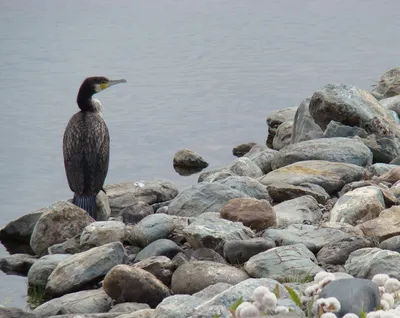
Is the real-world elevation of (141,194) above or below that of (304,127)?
below

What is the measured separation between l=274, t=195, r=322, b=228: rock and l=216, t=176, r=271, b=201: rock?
0.36 m

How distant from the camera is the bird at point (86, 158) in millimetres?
9766

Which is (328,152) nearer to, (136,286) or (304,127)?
(304,127)

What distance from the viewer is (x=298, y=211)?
8422mm

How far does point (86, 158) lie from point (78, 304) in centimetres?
301

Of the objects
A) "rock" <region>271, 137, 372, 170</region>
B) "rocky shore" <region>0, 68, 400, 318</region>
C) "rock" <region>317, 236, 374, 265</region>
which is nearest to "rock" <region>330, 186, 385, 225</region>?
"rocky shore" <region>0, 68, 400, 318</region>

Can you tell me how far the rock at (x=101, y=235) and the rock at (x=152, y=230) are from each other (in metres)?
0.15

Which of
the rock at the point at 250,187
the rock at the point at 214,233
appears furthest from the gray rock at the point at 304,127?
the rock at the point at 214,233

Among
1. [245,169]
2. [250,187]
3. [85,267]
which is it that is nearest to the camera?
[85,267]

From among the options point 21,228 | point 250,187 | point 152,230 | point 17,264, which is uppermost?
point 250,187

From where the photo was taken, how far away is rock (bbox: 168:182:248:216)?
8805mm

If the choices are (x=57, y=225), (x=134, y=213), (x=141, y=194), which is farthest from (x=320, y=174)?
(x=57, y=225)

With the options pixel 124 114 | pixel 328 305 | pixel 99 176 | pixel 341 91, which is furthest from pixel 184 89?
pixel 328 305

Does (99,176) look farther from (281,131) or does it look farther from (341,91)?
(281,131)
